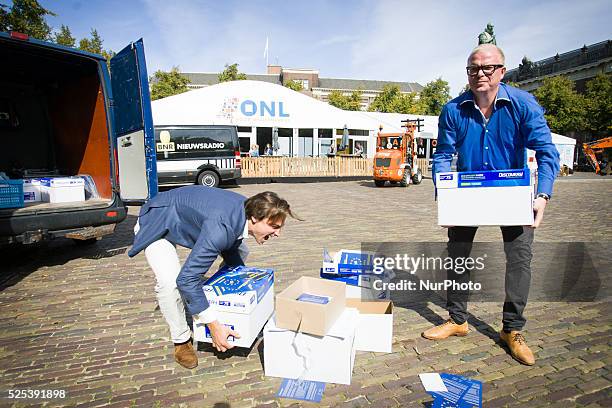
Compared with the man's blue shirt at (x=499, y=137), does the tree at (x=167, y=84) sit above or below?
above

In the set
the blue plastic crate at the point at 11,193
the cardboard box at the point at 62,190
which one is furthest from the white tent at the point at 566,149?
the blue plastic crate at the point at 11,193

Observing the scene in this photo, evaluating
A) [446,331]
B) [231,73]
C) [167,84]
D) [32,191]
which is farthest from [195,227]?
[231,73]

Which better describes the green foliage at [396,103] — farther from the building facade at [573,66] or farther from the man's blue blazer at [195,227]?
the man's blue blazer at [195,227]

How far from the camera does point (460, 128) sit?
2941 mm

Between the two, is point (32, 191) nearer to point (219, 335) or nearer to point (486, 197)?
point (219, 335)

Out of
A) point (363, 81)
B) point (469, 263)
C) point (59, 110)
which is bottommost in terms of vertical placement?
point (469, 263)

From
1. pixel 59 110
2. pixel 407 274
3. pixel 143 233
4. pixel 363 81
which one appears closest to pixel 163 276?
pixel 143 233

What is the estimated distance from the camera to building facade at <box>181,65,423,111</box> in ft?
313

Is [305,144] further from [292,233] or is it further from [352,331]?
[352,331]

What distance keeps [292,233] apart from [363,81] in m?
114

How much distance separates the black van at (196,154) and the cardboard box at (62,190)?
28.2 feet

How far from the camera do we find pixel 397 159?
1614 cm

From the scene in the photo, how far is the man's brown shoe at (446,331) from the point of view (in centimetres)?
316

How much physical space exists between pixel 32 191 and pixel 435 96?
5008cm
